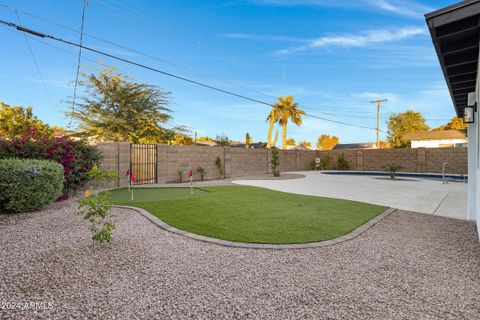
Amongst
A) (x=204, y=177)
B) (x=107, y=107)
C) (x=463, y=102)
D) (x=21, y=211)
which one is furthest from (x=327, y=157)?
(x=21, y=211)

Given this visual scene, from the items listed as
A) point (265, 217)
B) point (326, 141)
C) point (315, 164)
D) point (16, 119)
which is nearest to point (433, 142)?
point (315, 164)

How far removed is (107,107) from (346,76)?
18652 mm

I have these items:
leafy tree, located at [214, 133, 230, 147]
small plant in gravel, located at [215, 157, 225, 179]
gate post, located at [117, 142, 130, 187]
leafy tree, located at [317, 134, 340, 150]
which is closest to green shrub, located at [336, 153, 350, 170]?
leafy tree, located at [214, 133, 230, 147]

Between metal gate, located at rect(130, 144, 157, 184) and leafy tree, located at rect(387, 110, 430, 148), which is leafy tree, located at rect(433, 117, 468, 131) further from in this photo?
metal gate, located at rect(130, 144, 157, 184)

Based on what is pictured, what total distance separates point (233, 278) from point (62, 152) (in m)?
7.36

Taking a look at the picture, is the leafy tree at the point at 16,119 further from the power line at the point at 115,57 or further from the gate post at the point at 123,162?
the gate post at the point at 123,162

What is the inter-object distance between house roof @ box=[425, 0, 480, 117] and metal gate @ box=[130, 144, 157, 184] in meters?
11.1

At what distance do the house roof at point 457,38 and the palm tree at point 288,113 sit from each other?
25375 millimetres

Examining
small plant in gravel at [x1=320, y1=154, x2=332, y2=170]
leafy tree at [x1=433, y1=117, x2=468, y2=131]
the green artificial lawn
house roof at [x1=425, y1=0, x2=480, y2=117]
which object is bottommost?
the green artificial lawn

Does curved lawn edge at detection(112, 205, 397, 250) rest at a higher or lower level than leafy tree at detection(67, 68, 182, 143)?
lower

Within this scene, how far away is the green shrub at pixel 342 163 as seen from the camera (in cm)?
2330

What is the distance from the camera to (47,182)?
6090 mm

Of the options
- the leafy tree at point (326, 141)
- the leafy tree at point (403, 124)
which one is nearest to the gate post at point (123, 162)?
the leafy tree at point (403, 124)

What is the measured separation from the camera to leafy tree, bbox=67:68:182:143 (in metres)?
19.1
